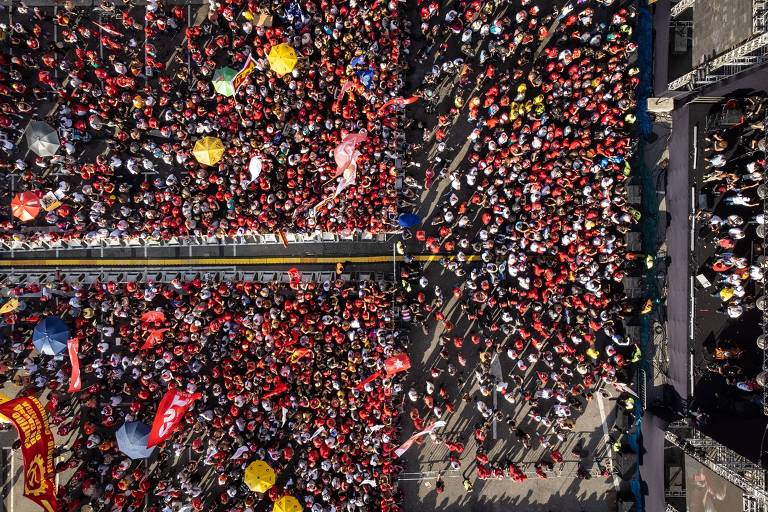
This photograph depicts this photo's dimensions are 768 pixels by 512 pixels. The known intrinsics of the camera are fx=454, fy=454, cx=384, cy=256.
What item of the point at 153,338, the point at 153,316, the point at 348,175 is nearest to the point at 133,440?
the point at 153,338

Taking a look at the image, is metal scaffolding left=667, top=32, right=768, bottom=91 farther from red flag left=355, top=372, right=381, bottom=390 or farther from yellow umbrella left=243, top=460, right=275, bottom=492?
yellow umbrella left=243, top=460, right=275, bottom=492

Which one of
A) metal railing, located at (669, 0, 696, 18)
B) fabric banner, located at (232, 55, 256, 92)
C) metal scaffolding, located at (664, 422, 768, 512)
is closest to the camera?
metal scaffolding, located at (664, 422, 768, 512)

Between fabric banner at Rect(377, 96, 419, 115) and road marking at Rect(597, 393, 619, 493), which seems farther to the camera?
road marking at Rect(597, 393, 619, 493)

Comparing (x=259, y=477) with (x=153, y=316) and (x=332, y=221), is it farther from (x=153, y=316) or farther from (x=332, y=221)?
(x=332, y=221)

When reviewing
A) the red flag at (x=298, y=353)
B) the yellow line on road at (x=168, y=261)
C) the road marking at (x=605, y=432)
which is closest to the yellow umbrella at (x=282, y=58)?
the yellow line on road at (x=168, y=261)

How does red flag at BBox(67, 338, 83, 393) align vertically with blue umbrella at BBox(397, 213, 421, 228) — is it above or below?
below

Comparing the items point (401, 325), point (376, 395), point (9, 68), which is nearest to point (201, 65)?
point (9, 68)

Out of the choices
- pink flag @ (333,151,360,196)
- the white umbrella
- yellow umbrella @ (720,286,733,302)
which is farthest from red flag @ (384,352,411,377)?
the white umbrella
